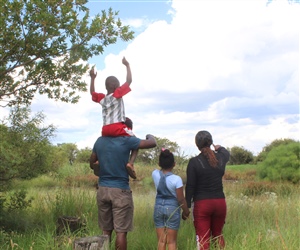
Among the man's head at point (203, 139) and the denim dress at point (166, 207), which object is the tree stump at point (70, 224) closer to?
the denim dress at point (166, 207)

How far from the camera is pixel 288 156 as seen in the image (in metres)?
17.9

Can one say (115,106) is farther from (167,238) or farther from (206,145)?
(167,238)

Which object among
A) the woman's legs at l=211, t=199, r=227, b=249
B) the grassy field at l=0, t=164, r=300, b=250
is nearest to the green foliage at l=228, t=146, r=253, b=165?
the grassy field at l=0, t=164, r=300, b=250

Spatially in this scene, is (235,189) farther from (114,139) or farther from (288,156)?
(114,139)

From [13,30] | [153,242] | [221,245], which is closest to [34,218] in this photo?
[153,242]

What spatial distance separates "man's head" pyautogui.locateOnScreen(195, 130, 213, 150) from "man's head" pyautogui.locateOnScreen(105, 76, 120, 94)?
1290mm

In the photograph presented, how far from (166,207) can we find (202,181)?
60cm

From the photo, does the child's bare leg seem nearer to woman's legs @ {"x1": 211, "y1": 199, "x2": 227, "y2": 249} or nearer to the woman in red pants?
the woman in red pants

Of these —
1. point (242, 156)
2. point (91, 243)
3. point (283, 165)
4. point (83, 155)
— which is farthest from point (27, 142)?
point (242, 156)

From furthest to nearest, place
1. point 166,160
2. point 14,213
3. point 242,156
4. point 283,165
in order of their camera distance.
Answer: point 242,156, point 283,165, point 14,213, point 166,160

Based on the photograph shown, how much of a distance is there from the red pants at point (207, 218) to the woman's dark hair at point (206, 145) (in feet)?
1.66

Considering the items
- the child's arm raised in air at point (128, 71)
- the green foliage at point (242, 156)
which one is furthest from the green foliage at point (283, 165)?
the green foliage at point (242, 156)

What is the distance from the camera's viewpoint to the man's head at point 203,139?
6270 mm

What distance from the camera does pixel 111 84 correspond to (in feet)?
20.7
